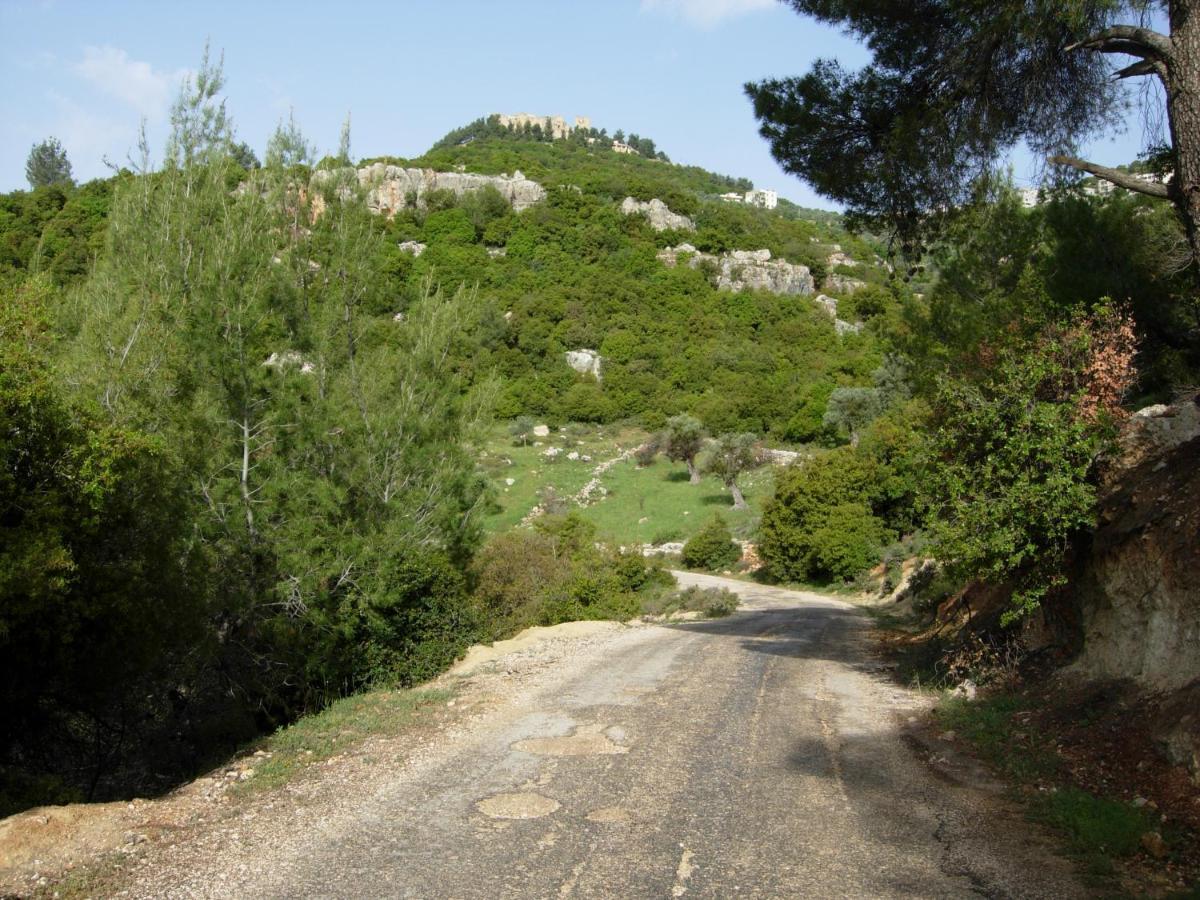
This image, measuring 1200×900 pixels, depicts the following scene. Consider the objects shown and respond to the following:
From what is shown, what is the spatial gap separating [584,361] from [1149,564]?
73735mm

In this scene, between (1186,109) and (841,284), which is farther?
(841,284)

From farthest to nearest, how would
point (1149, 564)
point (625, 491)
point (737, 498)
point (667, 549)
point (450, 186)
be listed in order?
point (450, 186), point (625, 491), point (737, 498), point (667, 549), point (1149, 564)

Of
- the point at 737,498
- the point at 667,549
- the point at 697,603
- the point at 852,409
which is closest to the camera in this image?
the point at 697,603

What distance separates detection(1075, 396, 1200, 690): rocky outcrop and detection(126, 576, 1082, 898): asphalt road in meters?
2.15

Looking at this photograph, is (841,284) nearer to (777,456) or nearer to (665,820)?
(777,456)

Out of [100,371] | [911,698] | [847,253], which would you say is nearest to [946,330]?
[911,698]

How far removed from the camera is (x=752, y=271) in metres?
97.2

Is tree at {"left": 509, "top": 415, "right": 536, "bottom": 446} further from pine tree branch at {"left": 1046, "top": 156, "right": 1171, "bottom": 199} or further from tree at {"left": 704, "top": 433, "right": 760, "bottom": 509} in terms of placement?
pine tree branch at {"left": 1046, "top": 156, "right": 1171, "bottom": 199}

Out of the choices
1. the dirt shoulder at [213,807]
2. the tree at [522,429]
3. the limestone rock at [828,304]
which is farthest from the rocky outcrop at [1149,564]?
the limestone rock at [828,304]

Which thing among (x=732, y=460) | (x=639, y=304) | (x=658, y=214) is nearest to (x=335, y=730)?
(x=732, y=460)

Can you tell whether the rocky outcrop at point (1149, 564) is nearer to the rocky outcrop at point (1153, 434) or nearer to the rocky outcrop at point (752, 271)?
the rocky outcrop at point (1153, 434)

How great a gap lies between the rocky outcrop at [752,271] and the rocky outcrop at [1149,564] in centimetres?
8784

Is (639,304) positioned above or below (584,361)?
above

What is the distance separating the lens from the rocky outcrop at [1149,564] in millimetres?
6973
